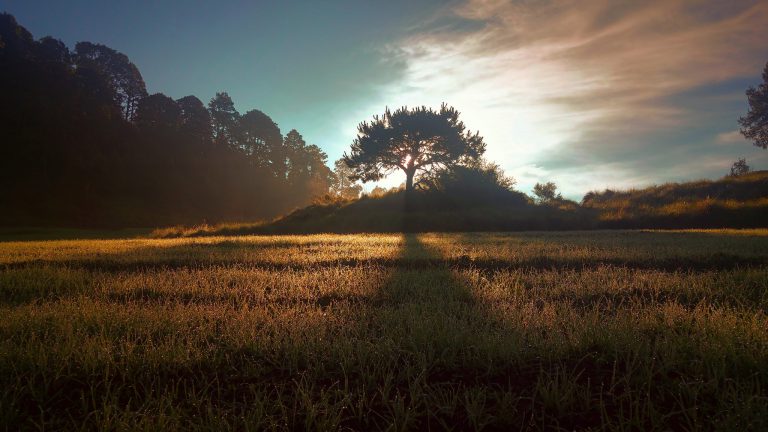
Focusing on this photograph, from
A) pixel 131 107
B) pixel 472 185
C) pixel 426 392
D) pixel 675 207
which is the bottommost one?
pixel 426 392

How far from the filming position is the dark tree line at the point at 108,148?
4591 cm

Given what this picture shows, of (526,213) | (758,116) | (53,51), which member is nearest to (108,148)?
(53,51)

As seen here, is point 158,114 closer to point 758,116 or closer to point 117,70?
point 117,70

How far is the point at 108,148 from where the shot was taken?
55719 mm

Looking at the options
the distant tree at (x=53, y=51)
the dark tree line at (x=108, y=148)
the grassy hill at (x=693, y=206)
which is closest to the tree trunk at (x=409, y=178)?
the grassy hill at (x=693, y=206)

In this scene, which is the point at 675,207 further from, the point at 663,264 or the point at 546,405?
the point at 546,405

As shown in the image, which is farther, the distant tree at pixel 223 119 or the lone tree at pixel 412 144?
the distant tree at pixel 223 119

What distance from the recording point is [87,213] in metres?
44.8

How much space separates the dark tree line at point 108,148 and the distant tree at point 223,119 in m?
0.21

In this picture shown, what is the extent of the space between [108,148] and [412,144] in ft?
145

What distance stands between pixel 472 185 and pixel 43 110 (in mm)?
50766

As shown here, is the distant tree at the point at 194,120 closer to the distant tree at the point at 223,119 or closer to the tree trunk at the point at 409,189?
the distant tree at the point at 223,119

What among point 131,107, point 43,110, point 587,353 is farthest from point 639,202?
point 131,107

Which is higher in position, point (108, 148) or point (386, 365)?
point (108, 148)
